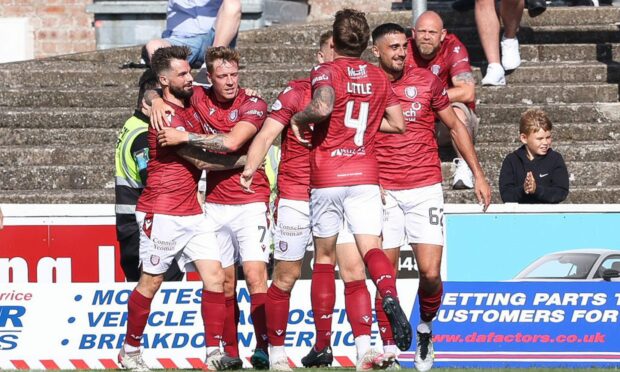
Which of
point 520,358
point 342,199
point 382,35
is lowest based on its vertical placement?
point 520,358

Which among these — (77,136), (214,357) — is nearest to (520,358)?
(214,357)

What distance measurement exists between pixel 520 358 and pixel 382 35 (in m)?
3.10

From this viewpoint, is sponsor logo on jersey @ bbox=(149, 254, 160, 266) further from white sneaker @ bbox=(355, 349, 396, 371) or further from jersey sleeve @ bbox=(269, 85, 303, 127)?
white sneaker @ bbox=(355, 349, 396, 371)

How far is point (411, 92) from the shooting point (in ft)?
39.2

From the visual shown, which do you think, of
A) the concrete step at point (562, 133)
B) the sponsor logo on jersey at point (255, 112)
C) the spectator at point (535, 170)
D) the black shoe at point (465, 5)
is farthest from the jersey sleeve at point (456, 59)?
the black shoe at point (465, 5)

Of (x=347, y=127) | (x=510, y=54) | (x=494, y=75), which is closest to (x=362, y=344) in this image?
(x=347, y=127)

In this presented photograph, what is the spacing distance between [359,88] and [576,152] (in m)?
5.26

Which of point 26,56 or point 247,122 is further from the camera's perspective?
point 26,56

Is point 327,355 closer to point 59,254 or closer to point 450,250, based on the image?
point 450,250

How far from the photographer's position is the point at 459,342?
519 inches

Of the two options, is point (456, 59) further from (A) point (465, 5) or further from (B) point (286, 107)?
(A) point (465, 5)

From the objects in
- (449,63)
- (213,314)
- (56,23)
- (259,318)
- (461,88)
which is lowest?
(259,318)

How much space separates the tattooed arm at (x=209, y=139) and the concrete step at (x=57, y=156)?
448 cm

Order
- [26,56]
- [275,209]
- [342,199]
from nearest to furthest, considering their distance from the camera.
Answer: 1. [342,199]
2. [275,209]
3. [26,56]
